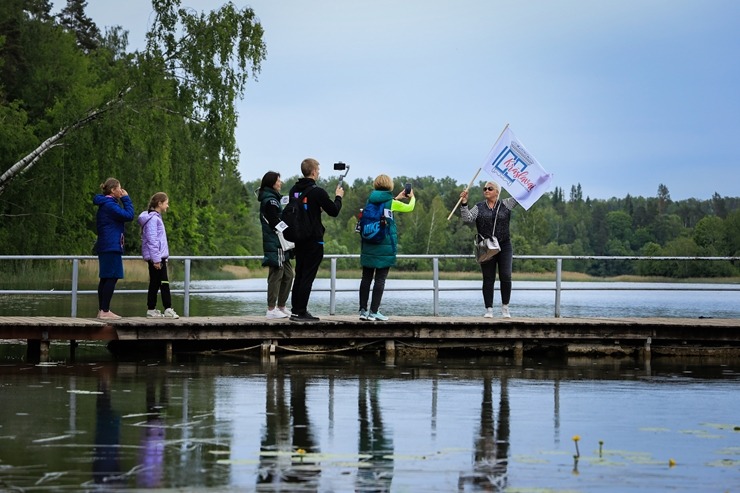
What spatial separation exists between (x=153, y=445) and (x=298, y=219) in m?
6.69

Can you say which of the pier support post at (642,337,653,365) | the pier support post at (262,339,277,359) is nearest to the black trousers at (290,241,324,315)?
the pier support post at (262,339,277,359)

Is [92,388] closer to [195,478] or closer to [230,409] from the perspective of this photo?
[230,409]

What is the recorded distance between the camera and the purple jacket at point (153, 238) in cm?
1553

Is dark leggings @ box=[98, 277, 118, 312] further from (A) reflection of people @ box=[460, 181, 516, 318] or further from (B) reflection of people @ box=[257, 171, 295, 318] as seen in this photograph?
(A) reflection of people @ box=[460, 181, 516, 318]

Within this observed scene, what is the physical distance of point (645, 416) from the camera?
10.2 m

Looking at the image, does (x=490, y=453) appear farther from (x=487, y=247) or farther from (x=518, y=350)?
(x=518, y=350)

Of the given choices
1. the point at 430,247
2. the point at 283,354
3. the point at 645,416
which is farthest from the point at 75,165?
the point at 430,247

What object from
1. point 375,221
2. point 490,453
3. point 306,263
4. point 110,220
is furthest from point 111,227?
point 490,453

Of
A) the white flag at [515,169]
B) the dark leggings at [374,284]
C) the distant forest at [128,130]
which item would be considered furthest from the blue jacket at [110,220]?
the distant forest at [128,130]

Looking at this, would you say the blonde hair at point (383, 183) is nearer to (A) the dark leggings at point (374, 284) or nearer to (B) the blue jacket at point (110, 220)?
(A) the dark leggings at point (374, 284)

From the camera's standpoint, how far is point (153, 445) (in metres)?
8.29

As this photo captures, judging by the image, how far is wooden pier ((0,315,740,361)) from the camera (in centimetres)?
1531

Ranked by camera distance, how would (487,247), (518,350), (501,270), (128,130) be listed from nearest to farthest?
A: (487,247)
(501,270)
(518,350)
(128,130)

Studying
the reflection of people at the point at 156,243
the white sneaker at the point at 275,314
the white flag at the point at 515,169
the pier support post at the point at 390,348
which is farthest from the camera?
the white flag at the point at 515,169
